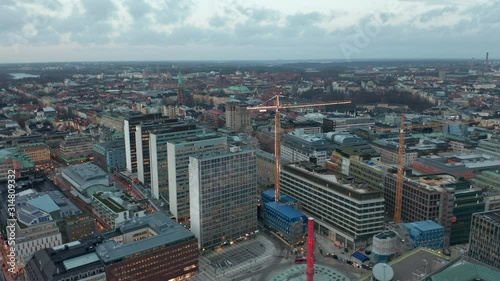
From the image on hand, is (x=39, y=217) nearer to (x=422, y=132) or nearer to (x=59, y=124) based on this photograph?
(x=59, y=124)

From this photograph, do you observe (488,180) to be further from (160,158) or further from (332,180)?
(160,158)

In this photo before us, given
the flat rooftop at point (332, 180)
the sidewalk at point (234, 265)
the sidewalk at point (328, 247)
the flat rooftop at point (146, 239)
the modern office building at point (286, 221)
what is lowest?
the sidewalk at point (234, 265)

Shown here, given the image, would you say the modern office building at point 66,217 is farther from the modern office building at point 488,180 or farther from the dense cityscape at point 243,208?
the modern office building at point 488,180

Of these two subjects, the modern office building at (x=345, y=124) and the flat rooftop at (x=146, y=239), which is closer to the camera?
the flat rooftop at (x=146, y=239)

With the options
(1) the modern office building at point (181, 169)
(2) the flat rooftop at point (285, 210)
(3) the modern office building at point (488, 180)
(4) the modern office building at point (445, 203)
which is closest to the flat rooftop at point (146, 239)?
(1) the modern office building at point (181, 169)

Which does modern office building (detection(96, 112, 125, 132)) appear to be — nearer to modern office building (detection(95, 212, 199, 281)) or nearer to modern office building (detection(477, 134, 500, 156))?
modern office building (detection(95, 212, 199, 281))
